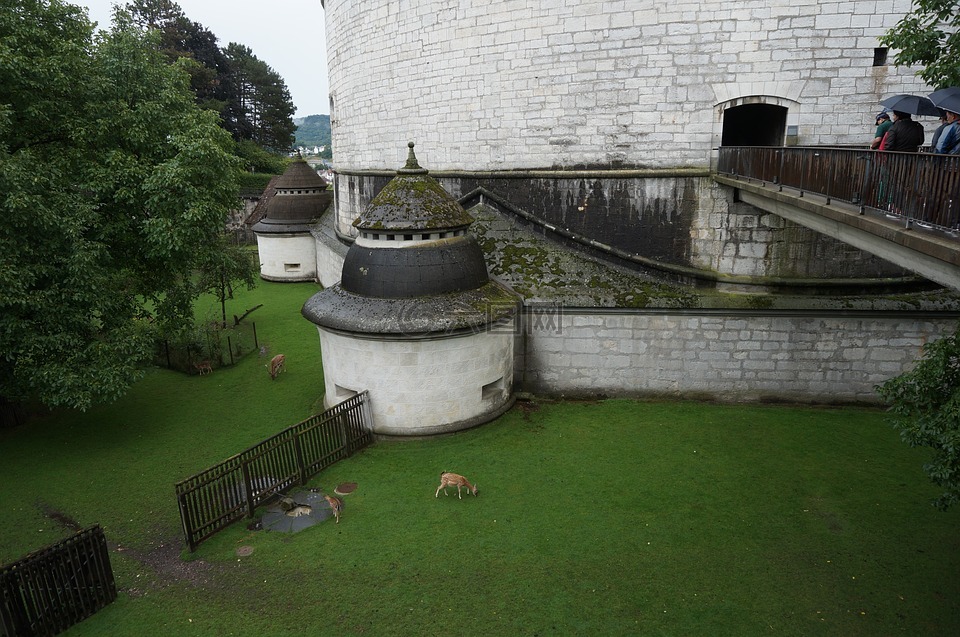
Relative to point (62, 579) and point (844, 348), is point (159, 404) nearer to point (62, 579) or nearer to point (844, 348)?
point (62, 579)

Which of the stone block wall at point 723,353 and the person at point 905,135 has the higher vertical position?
the person at point 905,135

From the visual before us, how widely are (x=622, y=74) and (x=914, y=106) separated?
570 centimetres

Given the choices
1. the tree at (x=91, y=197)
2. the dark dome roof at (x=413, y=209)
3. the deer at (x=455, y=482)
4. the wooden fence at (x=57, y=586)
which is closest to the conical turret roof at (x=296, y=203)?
the tree at (x=91, y=197)

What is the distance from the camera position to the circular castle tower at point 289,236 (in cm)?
2436

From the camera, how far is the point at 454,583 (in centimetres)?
700

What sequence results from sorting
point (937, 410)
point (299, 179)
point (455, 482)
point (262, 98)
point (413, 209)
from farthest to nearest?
point (262, 98) → point (299, 179) → point (413, 209) → point (455, 482) → point (937, 410)

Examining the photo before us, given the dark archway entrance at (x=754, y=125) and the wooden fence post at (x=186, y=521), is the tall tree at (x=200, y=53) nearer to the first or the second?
the dark archway entrance at (x=754, y=125)

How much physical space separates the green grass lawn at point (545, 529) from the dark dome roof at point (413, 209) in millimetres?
3712

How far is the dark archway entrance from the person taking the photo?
12.3m

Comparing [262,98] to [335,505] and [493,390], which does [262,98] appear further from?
[335,505]

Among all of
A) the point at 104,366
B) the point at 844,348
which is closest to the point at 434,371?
the point at 104,366

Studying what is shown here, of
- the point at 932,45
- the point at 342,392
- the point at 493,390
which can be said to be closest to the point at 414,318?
the point at 342,392

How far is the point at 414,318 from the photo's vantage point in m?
9.82

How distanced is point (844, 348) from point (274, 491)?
10.3 m
